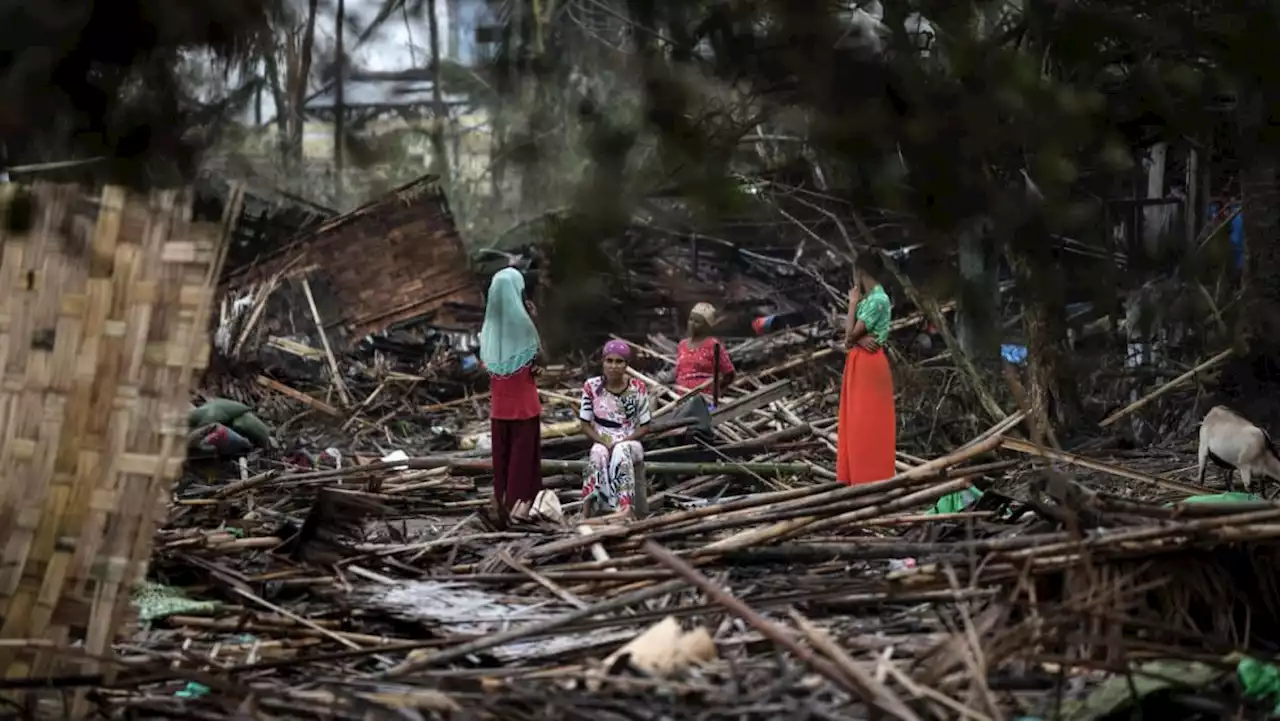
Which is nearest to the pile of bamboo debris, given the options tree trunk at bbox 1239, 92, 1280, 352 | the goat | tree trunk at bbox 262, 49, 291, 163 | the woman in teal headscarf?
the goat

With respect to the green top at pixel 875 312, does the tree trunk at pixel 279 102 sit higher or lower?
lower

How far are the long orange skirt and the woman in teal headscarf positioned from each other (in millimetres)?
1749

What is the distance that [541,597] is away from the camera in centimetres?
515

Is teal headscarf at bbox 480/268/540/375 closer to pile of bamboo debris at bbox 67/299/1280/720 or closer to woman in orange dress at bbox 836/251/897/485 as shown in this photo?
pile of bamboo debris at bbox 67/299/1280/720

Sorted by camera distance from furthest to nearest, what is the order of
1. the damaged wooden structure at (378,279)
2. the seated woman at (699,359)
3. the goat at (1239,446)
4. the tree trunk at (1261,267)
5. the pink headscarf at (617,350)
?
the damaged wooden structure at (378,279), the seated woman at (699,359), the tree trunk at (1261,267), the pink headscarf at (617,350), the goat at (1239,446)

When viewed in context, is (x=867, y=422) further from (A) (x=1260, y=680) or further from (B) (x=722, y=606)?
(A) (x=1260, y=680)

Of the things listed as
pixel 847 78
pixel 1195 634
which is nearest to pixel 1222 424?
pixel 1195 634

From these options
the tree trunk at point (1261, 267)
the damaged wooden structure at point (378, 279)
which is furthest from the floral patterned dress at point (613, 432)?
the damaged wooden structure at point (378, 279)

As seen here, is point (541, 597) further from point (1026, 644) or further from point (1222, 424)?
point (1222, 424)

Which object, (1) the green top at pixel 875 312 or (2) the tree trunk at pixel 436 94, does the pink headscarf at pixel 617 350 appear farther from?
(2) the tree trunk at pixel 436 94

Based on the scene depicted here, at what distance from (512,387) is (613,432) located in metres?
0.62

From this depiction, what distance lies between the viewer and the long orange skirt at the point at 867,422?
24.0 feet

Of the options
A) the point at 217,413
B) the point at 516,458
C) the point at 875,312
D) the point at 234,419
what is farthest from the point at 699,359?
the point at 217,413

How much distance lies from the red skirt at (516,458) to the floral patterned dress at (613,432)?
0.34 m
